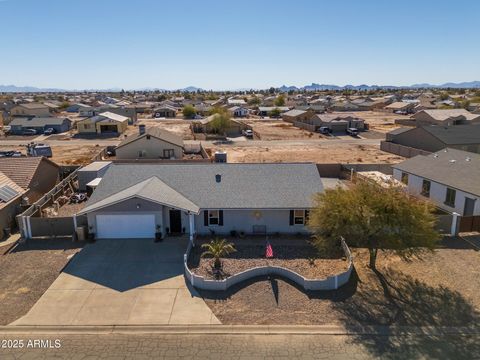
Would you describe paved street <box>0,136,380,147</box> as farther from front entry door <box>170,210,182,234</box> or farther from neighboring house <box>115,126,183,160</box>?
front entry door <box>170,210,182,234</box>

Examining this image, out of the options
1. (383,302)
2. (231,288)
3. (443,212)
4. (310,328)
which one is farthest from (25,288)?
(443,212)

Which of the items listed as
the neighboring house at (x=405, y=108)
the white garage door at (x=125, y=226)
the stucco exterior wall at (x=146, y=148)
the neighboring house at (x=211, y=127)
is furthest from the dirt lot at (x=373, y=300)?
the neighboring house at (x=405, y=108)

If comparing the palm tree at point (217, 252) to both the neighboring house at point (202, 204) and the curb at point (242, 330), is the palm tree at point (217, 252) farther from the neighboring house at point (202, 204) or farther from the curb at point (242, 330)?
the curb at point (242, 330)

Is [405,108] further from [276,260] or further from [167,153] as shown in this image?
[276,260]

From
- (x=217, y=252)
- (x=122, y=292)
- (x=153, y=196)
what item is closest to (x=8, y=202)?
(x=153, y=196)

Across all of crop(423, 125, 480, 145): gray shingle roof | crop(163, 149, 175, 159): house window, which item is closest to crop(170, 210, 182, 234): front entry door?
crop(163, 149, 175, 159): house window

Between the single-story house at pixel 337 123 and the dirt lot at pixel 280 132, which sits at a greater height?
the single-story house at pixel 337 123

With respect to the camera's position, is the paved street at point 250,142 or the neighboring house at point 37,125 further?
the neighboring house at point 37,125
